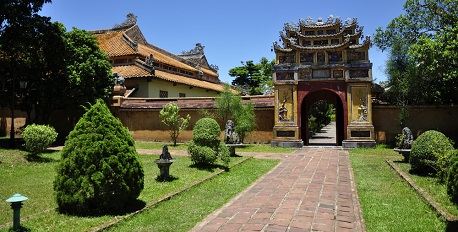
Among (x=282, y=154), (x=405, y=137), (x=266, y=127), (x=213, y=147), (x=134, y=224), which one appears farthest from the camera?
(x=266, y=127)

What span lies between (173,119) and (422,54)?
12550 mm

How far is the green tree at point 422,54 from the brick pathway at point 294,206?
311 inches

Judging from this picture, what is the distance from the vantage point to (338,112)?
24.3 meters

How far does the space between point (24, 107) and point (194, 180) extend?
13.8m

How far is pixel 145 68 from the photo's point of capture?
25797 millimetres

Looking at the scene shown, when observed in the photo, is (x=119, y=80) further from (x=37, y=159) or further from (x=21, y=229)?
(x=21, y=229)

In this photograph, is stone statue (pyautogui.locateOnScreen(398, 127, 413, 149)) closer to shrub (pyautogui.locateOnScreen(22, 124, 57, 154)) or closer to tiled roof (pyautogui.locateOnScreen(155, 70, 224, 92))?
shrub (pyautogui.locateOnScreen(22, 124, 57, 154))

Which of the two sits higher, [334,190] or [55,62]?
[55,62]

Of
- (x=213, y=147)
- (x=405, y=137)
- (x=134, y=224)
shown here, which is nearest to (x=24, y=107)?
(x=213, y=147)

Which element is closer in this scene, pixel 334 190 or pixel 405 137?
pixel 334 190

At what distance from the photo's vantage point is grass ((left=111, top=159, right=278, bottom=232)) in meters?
6.71

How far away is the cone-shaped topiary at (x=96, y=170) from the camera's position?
716 centimetres

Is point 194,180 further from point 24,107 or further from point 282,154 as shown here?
point 24,107

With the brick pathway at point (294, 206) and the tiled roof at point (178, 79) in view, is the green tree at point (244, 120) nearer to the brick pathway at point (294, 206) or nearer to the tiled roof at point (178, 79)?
the tiled roof at point (178, 79)
